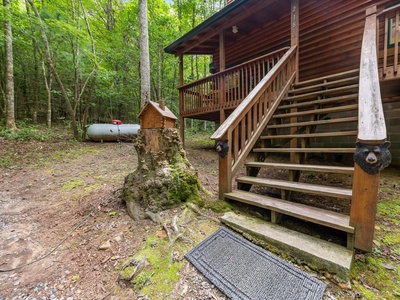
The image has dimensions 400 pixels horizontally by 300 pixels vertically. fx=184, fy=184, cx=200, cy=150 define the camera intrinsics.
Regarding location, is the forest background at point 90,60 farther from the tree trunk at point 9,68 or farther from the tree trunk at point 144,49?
the tree trunk at point 144,49

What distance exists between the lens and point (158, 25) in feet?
36.7

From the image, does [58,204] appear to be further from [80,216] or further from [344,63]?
[344,63]

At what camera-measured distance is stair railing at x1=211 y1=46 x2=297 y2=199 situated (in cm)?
239

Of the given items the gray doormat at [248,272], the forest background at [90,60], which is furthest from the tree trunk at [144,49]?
the gray doormat at [248,272]

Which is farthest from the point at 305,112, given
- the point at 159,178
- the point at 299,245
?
the point at 159,178

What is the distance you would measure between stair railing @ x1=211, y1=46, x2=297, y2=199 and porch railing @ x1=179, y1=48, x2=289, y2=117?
1.32 m

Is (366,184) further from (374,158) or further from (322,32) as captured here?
(322,32)

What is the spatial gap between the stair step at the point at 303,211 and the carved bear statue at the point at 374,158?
1.68 feet

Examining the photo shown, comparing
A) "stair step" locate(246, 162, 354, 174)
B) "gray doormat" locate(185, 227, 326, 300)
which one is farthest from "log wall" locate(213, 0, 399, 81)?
"gray doormat" locate(185, 227, 326, 300)

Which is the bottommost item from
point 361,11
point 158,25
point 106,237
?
point 106,237

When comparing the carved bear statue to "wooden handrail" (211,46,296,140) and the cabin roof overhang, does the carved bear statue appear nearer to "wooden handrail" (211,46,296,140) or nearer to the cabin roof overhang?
"wooden handrail" (211,46,296,140)

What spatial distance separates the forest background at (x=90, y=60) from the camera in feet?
26.3

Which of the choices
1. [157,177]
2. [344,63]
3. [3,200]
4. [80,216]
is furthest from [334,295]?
[344,63]

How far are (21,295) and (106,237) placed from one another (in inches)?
29.8
